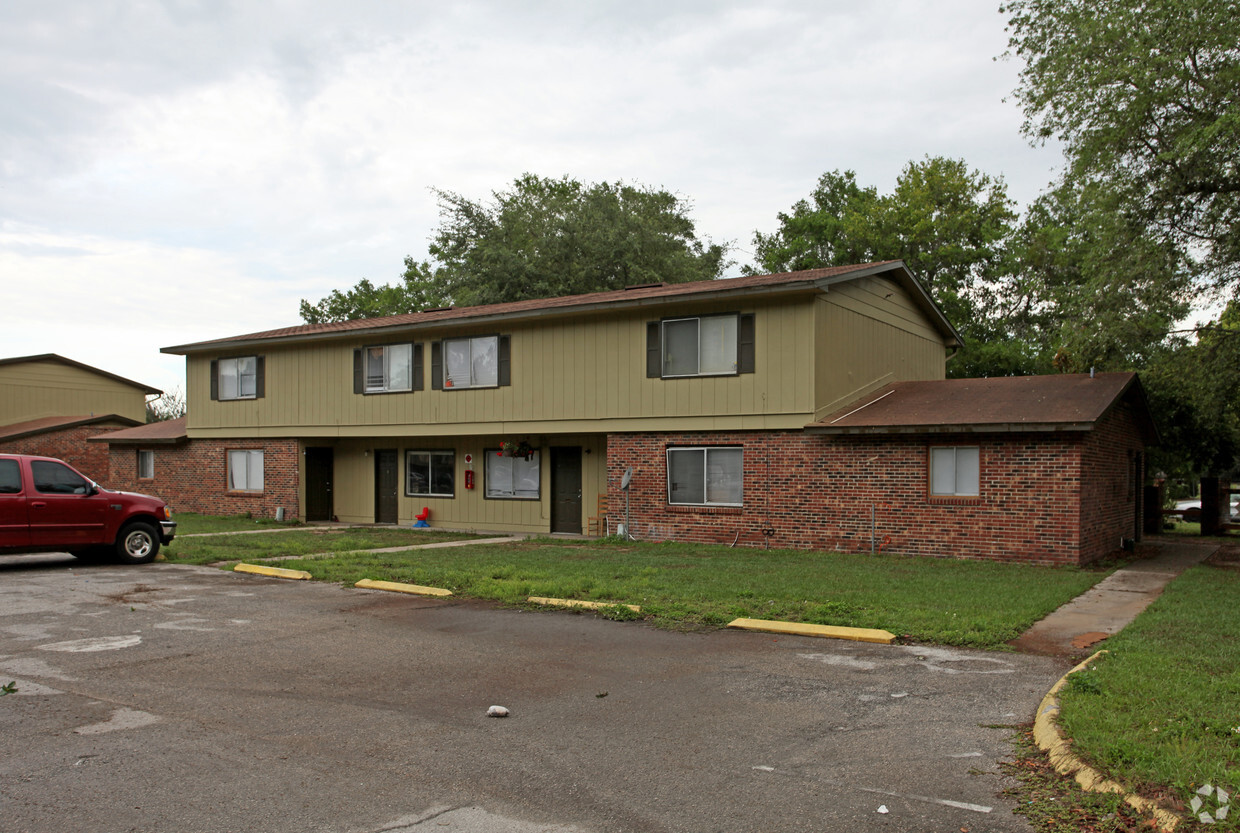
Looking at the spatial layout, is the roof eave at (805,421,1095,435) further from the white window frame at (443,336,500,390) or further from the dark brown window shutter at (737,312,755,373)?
the white window frame at (443,336,500,390)

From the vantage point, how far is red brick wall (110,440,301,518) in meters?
26.9

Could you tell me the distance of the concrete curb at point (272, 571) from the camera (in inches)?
571

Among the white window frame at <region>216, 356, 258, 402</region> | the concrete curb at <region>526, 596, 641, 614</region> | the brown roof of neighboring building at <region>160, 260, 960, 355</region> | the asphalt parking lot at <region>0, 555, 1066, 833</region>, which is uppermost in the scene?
the brown roof of neighboring building at <region>160, 260, 960, 355</region>

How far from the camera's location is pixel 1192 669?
756 cm

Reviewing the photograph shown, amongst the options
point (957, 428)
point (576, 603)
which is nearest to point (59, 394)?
point (576, 603)

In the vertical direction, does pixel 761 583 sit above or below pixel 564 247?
A: below

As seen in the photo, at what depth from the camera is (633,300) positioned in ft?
66.1

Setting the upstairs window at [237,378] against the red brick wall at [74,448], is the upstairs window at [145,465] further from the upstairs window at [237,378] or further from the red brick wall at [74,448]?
the red brick wall at [74,448]

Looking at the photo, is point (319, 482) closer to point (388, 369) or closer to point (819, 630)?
point (388, 369)

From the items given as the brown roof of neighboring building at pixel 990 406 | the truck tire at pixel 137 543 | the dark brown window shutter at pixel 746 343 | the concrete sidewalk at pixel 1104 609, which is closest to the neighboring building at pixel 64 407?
the truck tire at pixel 137 543

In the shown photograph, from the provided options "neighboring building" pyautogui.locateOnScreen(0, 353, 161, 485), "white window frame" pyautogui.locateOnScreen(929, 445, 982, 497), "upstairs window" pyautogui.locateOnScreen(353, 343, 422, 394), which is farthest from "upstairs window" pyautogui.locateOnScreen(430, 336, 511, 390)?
"neighboring building" pyautogui.locateOnScreen(0, 353, 161, 485)

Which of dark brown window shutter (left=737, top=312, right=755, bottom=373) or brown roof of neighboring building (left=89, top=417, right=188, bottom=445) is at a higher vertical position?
dark brown window shutter (left=737, top=312, right=755, bottom=373)

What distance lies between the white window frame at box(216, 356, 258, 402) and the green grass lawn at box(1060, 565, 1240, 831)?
2410 cm

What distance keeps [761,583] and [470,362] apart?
12.6 m
